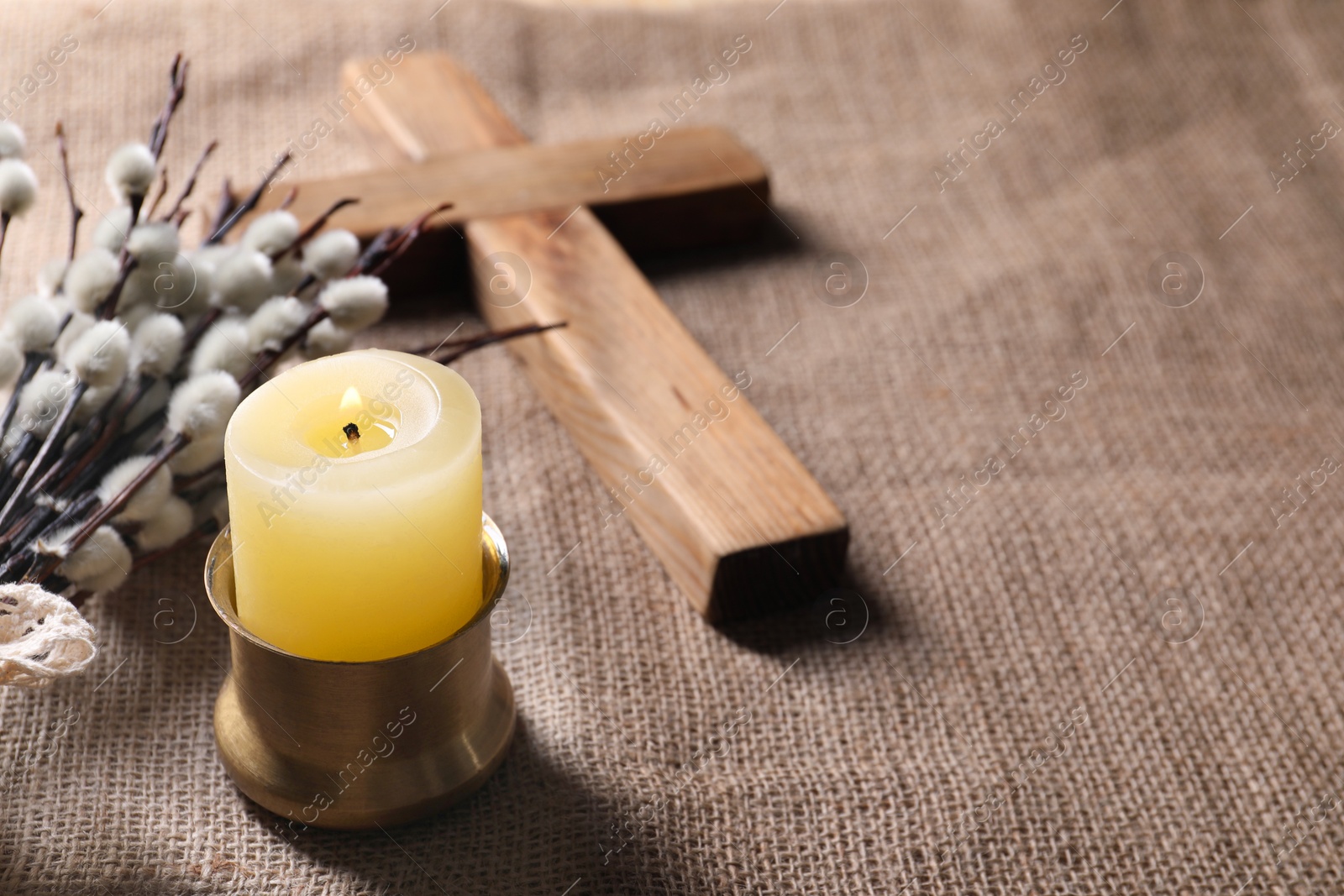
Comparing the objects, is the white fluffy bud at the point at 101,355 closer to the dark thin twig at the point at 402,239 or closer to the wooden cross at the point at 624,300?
the dark thin twig at the point at 402,239

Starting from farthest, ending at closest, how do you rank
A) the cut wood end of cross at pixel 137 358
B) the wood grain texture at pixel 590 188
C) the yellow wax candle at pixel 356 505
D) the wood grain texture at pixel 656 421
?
the wood grain texture at pixel 590 188, the wood grain texture at pixel 656 421, the cut wood end of cross at pixel 137 358, the yellow wax candle at pixel 356 505

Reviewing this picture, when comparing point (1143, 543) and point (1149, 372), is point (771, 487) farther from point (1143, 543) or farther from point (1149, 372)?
point (1149, 372)

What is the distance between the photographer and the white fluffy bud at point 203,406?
1.75ft

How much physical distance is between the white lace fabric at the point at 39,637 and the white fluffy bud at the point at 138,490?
0.26 feet

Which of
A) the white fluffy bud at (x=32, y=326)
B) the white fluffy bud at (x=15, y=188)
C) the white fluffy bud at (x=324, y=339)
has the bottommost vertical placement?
the white fluffy bud at (x=324, y=339)

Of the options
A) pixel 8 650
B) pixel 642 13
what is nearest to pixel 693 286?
pixel 642 13

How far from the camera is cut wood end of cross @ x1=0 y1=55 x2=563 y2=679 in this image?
53 centimetres

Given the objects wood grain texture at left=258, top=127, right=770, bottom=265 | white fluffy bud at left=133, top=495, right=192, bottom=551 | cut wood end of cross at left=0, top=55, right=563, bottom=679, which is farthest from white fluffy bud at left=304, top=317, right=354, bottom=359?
wood grain texture at left=258, top=127, right=770, bottom=265

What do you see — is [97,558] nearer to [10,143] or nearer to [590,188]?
[10,143]

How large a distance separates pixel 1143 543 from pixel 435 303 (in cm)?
52

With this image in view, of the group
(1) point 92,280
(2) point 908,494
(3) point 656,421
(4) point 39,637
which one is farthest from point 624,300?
(4) point 39,637

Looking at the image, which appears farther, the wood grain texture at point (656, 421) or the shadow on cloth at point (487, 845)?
the wood grain texture at point (656, 421)

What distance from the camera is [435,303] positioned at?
2.86 feet

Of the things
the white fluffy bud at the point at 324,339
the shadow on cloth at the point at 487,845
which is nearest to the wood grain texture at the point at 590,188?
the white fluffy bud at the point at 324,339
